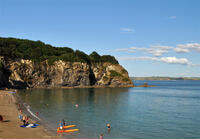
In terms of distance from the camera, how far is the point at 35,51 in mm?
156750

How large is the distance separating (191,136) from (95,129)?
17.5 meters

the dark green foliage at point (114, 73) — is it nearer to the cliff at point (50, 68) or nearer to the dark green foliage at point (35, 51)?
the cliff at point (50, 68)

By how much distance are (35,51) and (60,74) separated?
27276mm

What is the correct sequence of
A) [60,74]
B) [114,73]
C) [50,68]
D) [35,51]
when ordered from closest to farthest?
[50,68], [60,74], [35,51], [114,73]

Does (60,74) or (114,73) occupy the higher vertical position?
(114,73)

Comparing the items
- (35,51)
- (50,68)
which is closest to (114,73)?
(50,68)

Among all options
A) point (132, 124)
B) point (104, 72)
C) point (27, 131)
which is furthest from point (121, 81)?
point (27, 131)

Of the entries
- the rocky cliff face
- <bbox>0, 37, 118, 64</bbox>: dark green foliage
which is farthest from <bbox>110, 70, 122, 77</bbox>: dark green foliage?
<bbox>0, 37, 118, 64</bbox>: dark green foliage

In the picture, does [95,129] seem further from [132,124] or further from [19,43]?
[19,43]

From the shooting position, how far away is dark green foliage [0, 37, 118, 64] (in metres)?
141

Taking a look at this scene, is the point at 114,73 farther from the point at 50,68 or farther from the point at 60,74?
the point at 50,68

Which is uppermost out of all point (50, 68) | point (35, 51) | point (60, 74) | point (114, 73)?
point (35, 51)

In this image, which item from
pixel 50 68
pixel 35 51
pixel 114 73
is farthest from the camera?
pixel 114 73

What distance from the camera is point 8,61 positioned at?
13212 cm
